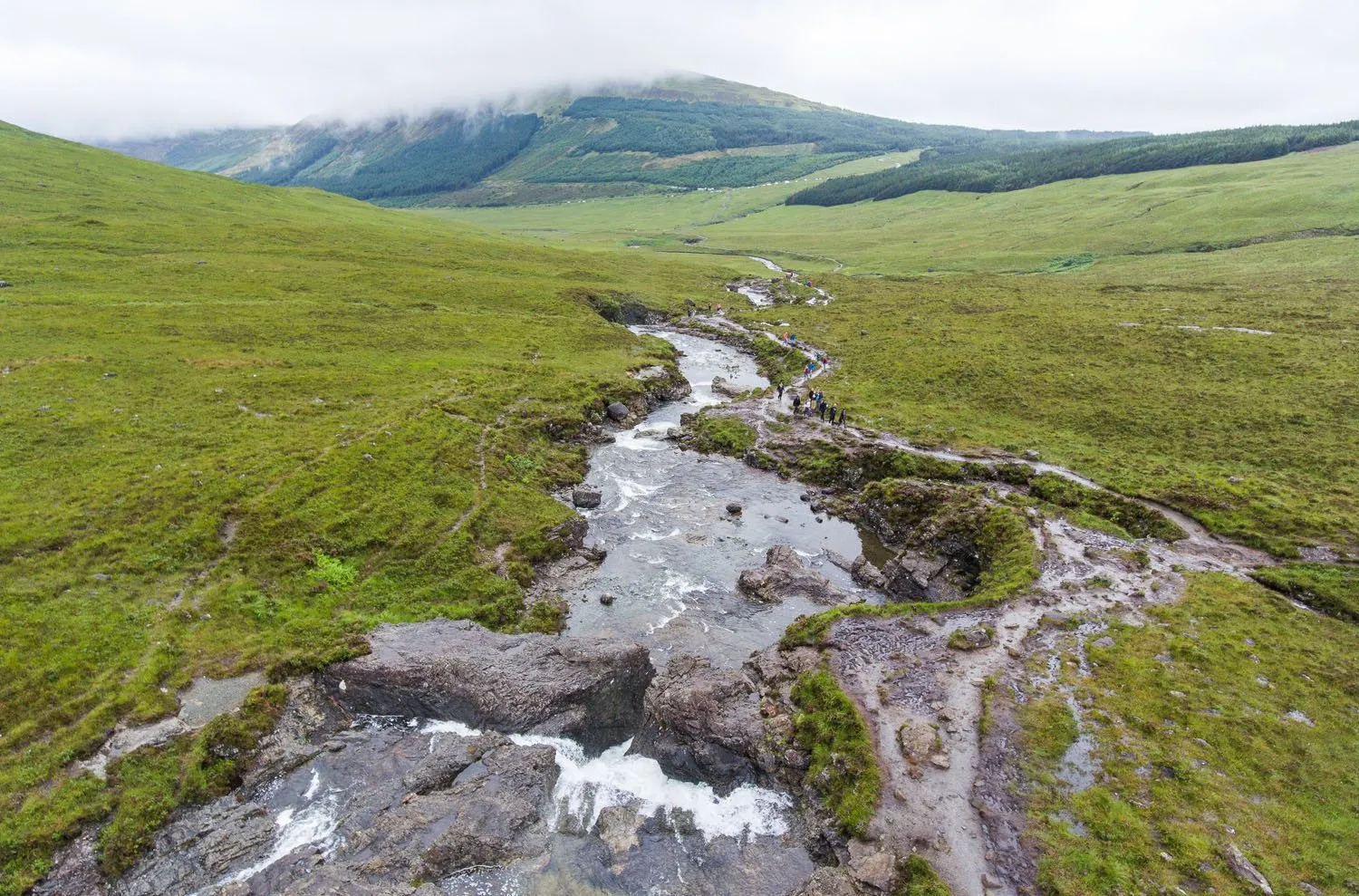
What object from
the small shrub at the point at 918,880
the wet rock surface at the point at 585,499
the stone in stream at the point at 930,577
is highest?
the small shrub at the point at 918,880

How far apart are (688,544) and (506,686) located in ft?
59.1

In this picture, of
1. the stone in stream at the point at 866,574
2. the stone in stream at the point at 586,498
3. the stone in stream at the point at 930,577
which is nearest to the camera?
the stone in stream at the point at 930,577

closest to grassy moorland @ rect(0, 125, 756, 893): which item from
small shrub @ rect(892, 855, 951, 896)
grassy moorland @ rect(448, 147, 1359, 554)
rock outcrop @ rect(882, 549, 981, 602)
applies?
small shrub @ rect(892, 855, 951, 896)

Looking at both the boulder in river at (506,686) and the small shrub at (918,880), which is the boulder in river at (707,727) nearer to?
the boulder in river at (506,686)

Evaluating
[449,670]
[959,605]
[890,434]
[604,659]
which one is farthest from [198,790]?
[890,434]

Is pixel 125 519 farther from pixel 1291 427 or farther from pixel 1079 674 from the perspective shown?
pixel 1291 427

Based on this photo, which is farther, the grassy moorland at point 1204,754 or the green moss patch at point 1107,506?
the green moss patch at point 1107,506

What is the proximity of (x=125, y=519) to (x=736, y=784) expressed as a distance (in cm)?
3608

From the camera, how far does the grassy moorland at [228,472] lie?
83.0 feet

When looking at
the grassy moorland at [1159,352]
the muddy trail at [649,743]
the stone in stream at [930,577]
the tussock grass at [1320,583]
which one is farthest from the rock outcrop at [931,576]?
the grassy moorland at [1159,352]

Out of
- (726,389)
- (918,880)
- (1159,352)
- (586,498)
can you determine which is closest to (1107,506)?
(918,880)

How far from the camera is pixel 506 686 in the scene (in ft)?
91.2

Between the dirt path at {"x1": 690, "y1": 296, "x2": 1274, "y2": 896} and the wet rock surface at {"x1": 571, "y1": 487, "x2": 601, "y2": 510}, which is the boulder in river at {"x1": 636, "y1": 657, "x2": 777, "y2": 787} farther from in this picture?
the wet rock surface at {"x1": 571, "y1": 487, "x2": 601, "y2": 510}

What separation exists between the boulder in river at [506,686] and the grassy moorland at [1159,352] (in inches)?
1530
